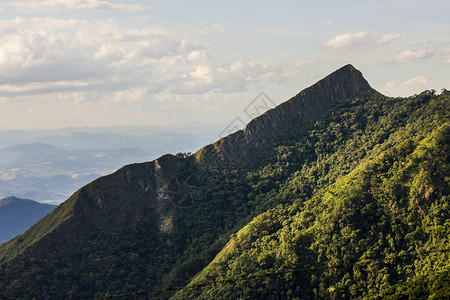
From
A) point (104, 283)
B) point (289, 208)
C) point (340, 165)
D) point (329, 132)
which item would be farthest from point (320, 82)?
point (104, 283)

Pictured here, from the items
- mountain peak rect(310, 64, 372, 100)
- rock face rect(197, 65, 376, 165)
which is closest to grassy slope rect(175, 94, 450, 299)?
rock face rect(197, 65, 376, 165)

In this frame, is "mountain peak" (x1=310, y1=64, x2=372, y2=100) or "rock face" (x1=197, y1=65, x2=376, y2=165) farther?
"mountain peak" (x1=310, y1=64, x2=372, y2=100)

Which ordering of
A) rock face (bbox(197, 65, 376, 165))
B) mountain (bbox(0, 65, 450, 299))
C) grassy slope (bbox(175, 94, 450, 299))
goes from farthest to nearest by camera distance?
rock face (bbox(197, 65, 376, 165))
mountain (bbox(0, 65, 450, 299))
grassy slope (bbox(175, 94, 450, 299))

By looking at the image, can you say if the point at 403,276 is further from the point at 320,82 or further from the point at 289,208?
the point at 320,82

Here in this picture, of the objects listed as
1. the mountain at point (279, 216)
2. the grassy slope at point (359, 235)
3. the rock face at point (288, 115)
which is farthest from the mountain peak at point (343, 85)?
the grassy slope at point (359, 235)

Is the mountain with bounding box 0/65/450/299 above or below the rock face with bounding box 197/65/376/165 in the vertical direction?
below

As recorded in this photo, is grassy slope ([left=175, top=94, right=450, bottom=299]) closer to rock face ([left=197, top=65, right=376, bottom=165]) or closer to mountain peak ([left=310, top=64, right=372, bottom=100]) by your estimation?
rock face ([left=197, top=65, right=376, bottom=165])

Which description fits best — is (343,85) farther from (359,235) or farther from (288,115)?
(359,235)
